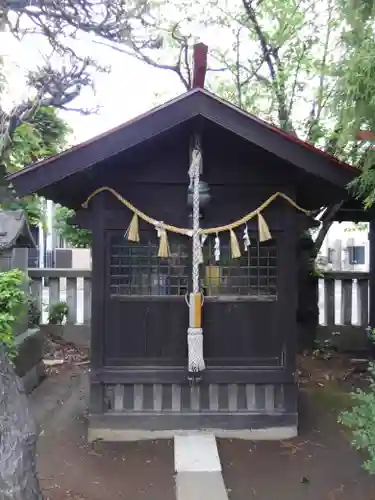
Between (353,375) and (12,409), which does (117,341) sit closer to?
(12,409)

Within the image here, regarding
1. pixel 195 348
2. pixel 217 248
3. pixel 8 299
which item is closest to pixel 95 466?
pixel 195 348

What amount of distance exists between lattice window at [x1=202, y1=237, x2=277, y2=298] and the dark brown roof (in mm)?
985

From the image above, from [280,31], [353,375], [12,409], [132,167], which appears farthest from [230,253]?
[280,31]

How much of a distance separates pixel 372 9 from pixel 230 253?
2633 mm

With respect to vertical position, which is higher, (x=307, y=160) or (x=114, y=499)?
(x=307, y=160)

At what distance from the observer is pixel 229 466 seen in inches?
191

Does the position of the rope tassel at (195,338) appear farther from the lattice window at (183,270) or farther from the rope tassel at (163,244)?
the rope tassel at (163,244)

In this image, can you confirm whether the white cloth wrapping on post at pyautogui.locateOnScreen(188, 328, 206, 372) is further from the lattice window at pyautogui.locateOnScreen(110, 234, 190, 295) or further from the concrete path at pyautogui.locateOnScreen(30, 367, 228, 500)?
the concrete path at pyautogui.locateOnScreen(30, 367, 228, 500)

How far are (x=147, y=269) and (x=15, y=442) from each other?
281cm

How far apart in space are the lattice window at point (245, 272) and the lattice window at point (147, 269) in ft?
0.98

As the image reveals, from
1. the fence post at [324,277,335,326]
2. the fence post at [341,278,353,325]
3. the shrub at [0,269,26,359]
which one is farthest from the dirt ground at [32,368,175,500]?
the fence post at [341,278,353,325]

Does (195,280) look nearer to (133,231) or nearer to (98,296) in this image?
(133,231)

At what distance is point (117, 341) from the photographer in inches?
219

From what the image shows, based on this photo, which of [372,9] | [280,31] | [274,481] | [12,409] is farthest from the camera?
[280,31]
